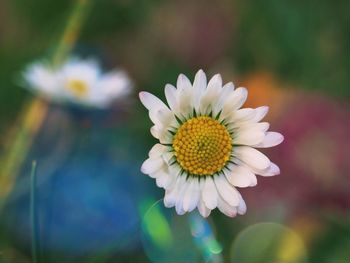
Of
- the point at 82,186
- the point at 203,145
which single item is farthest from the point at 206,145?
the point at 82,186

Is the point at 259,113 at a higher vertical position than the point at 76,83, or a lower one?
lower

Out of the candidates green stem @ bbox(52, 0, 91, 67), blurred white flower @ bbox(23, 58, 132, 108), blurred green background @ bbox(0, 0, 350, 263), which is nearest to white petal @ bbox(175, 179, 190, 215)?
blurred green background @ bbox(0, 0, 350, 263)

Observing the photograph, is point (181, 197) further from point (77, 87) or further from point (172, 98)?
point (77, 87)

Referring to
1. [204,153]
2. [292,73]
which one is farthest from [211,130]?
[292,73]

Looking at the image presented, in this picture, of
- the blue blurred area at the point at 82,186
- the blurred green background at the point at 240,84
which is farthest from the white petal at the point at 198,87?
the blue blurred area at the point at 82,186

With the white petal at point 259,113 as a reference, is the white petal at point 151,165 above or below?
below

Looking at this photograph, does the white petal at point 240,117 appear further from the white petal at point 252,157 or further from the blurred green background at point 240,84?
the blurred green background at point 240,84
